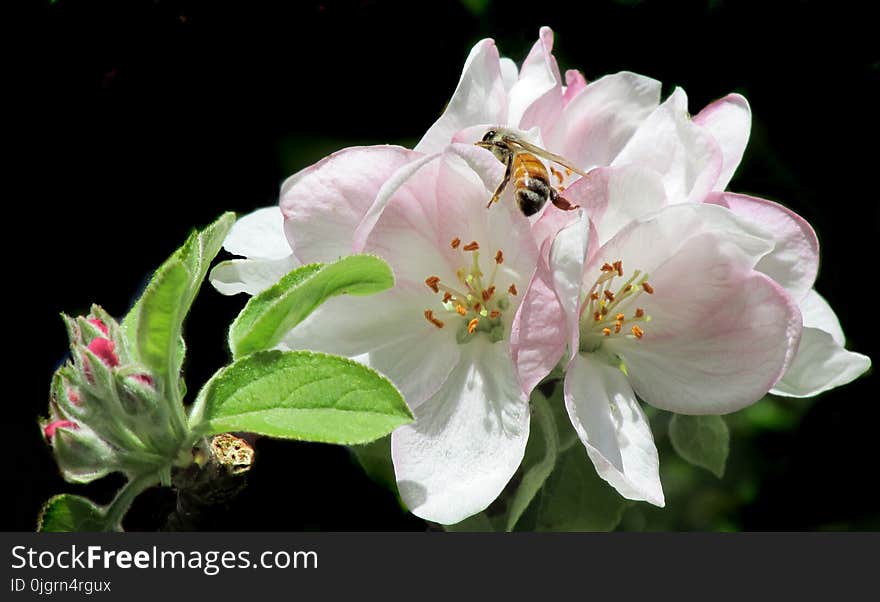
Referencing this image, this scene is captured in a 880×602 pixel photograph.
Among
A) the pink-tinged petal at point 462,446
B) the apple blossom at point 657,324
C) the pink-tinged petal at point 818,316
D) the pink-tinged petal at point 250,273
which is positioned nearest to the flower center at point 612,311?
the apple blossom at point 657,324

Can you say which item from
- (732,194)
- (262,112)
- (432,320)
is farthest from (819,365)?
(262,112)

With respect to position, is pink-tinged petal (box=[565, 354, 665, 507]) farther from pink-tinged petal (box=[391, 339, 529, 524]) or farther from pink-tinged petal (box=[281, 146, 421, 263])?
pink-tinged petal (box=[281, 146, 421, 263])

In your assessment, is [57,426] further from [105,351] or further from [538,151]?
[538,151]

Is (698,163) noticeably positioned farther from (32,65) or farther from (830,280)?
(32,65)

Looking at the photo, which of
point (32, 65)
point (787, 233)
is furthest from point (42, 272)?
point (787, 233)

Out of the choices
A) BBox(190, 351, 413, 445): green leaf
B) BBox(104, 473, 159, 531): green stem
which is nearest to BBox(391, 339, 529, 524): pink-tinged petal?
BBox(190, 351, 413, 445): green leaf

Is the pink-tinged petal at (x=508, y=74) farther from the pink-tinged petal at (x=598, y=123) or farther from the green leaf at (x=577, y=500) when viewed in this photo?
the green leaf at (x=577, y=500)
